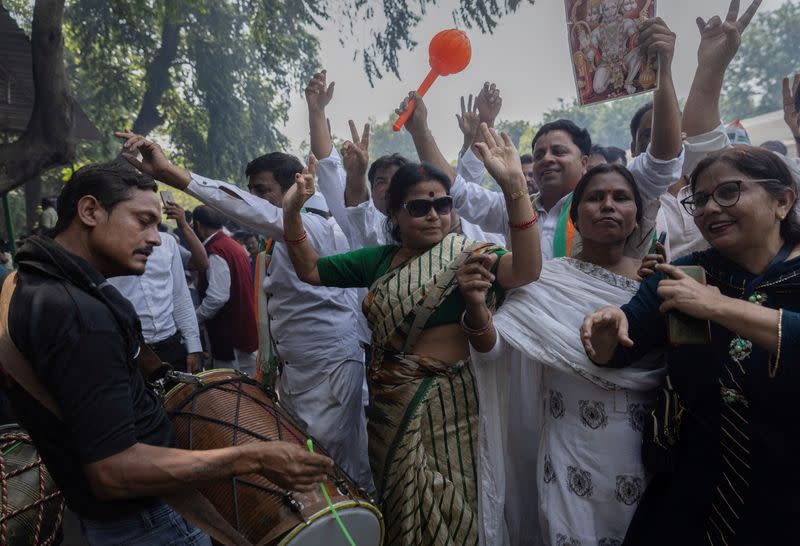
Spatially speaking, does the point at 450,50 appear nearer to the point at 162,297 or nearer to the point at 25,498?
the point at 162,297

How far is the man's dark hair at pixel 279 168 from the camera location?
3.32 m

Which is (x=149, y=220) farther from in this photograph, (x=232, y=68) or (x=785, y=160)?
(x=232, y=68)

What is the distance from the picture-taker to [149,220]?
166 centimetres

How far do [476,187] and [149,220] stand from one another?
6.38 ft

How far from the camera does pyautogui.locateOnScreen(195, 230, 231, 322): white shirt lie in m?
4.82

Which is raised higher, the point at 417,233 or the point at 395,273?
the point at 417,233

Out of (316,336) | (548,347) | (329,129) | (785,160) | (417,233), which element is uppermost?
(329,129)

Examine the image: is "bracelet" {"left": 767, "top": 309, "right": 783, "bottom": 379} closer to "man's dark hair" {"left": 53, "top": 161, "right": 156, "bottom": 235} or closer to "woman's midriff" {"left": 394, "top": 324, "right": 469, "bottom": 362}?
"woman's midriff" {"left": 394, "top": 324, "right": 469, "bottom": 362}

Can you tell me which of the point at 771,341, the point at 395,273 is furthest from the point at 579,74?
the point at 771,341

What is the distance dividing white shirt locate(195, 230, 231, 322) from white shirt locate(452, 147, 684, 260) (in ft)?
8.19

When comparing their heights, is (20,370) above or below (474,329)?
above

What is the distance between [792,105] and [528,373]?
77.8 inches

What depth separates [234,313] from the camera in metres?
4.95

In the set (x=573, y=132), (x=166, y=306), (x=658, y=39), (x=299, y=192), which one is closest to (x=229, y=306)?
(x=166, y=306)
